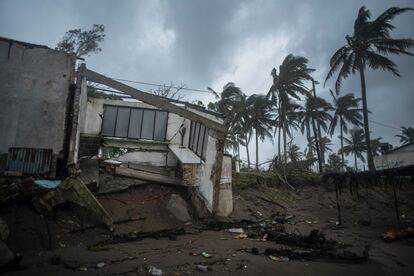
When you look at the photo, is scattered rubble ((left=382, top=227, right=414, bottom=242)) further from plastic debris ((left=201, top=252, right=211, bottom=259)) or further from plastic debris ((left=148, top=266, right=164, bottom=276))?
plastic debris ((left=148, top=266, right=164, bottom=276))

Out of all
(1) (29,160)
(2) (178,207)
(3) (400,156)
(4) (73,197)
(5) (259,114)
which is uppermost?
(5) (259,114)

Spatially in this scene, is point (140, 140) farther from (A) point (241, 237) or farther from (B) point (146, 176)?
(A) point (241, 237)

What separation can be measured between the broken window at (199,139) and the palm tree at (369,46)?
12.9 m

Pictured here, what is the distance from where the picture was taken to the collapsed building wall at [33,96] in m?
8.62

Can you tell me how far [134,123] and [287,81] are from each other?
49.7ft

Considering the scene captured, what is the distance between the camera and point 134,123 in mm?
14945

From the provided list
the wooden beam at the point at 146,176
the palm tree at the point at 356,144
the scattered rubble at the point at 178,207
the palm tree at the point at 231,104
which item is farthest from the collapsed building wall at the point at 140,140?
the palm tree at the point at 356,144

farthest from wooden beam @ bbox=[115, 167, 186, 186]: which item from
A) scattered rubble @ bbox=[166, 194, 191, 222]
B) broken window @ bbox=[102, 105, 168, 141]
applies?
broken window @ bbox=[102, 105, 168, 141]

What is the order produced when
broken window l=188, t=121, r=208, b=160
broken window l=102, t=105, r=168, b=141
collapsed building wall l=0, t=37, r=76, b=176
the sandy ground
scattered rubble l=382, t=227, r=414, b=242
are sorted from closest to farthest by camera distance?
the sandy ground
scattered rubble l=382, t=227, r=414, b=242
collapsed building wall l=0, t=37, r=76, b=176
broken window l=188, t=121, r=208, b=160
broken window l=102, t=105, r=168, b=141

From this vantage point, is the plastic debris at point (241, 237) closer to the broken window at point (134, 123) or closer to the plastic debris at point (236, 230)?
the plastic debris at point (236, 230)

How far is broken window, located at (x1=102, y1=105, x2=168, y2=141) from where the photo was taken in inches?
580

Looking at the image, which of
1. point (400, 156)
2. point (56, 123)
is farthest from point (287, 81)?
point (56, 123)

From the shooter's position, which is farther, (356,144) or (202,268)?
(356,144)

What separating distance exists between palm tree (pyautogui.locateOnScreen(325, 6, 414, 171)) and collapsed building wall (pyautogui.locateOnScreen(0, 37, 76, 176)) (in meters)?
18.6
